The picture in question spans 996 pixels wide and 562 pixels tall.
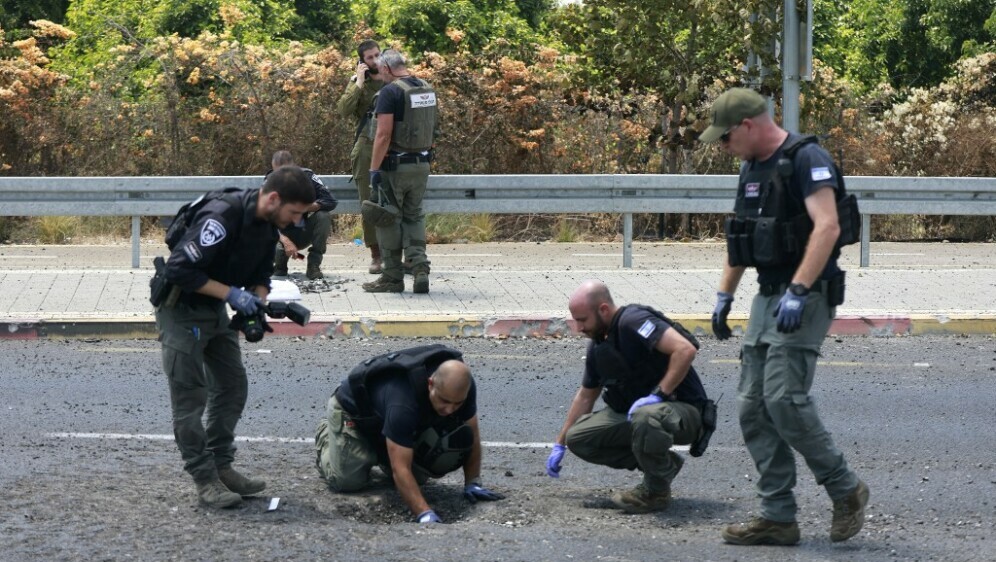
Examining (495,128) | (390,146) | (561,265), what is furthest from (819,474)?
(495,128)

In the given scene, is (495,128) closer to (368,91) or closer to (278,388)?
(368,91)

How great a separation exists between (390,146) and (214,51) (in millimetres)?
7221

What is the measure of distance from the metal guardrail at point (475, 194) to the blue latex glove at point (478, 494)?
6546 millimetres

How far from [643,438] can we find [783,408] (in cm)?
84

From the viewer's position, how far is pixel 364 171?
12.4 metres

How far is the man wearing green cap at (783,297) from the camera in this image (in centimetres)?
546

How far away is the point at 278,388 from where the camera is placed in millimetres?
8797

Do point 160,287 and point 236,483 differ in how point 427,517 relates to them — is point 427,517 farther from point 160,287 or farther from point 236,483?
point 160,287

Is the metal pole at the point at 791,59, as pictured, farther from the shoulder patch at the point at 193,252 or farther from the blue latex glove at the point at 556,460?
the shoulder patch at the point at 193,252

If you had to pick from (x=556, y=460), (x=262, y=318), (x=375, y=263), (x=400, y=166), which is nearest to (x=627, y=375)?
(x=556, y=460)

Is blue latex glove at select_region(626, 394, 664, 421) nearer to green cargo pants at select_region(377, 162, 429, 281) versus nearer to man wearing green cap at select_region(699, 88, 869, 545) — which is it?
man wearing green cap at select_region(699, 88, 869, 545)

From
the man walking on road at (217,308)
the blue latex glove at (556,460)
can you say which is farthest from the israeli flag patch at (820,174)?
the man walking on road at (217,308)

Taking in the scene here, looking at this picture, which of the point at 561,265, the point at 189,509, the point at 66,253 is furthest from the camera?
the point at 66,253

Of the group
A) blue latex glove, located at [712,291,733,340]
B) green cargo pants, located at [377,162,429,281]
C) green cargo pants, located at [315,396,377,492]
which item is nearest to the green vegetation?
green cargo pants, located at [377,162,429,281]
